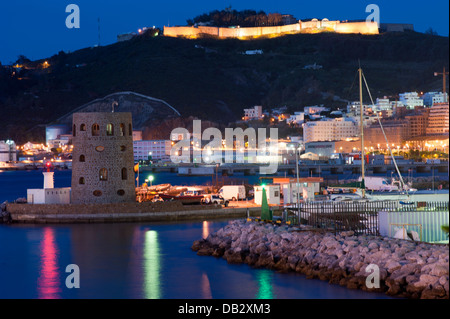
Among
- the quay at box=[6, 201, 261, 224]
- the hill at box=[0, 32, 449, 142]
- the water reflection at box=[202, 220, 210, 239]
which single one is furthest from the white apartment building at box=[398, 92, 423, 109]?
the water reflection at box=[202, 220, 210, 239]

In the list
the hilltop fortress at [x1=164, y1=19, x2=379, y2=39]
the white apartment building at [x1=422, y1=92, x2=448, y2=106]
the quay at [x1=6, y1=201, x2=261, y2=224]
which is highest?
the hilltop fortress at [x1=164, y1=19, x2=379, y2=39]

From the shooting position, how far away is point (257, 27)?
6457 inches

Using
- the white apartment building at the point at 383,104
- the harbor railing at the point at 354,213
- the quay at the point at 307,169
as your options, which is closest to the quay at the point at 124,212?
the harbor railing at the point at 354,213

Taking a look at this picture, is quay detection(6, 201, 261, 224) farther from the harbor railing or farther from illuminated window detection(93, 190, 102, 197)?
the harbor railing

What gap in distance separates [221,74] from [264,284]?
5031 inches

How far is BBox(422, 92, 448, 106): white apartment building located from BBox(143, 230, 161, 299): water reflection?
97369mm

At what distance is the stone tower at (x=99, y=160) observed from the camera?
27.7 metres

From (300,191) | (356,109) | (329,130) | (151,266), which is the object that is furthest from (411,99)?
(151,266)

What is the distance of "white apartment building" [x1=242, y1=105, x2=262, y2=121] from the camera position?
398ft

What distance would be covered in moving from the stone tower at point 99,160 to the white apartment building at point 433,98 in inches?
3716

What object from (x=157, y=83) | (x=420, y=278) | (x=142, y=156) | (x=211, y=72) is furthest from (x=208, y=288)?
(x=211, y=72)

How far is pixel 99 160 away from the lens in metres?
27.7

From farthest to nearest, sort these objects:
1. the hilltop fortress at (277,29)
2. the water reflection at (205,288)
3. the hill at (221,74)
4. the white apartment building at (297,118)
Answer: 1. the hilltop fortress at (277,29)
2. the hill at (221,74)
3. the white apartment building at (297,118)
4. the water reflection at (205,288)

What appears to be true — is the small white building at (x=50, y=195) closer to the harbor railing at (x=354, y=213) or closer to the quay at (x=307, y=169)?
the harbor railing at (x=354, y=213)
